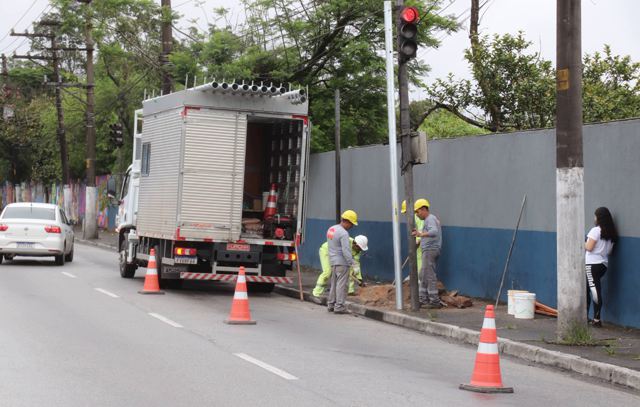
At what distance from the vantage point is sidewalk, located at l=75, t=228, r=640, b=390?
10859 millimetres

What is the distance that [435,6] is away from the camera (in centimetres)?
2702

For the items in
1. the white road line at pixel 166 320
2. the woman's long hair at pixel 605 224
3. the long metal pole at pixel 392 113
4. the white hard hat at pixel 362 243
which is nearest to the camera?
the white road line at pixel 166 320

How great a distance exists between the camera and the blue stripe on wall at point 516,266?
14000 mm

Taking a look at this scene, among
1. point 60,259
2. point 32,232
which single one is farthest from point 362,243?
point 60,259

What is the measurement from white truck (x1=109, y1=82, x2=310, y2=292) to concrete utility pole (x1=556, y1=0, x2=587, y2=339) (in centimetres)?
711

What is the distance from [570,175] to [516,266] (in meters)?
4.51

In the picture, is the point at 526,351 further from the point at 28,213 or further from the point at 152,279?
the point at 28,213

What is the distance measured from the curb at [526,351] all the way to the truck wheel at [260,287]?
12.3 ft

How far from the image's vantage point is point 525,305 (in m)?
15.2

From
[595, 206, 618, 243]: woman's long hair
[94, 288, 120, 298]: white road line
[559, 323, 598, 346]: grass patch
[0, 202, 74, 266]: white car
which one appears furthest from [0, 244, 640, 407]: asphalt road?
[0, 202, 74, 266]: white car

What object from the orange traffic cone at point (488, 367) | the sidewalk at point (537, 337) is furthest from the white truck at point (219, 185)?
the orange traffic cone at point (488, 367)

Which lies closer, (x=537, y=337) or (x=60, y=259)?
(x=537, y=337)

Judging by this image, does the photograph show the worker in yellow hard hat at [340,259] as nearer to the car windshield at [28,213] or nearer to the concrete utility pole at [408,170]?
the concrete utility pole at [408,170]

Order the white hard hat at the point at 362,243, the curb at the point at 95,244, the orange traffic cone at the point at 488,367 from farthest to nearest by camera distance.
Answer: the curb at the point at 95,244 < the white hard hat at the point at 362,243 < the orange traffic cone at the point at 488,367
